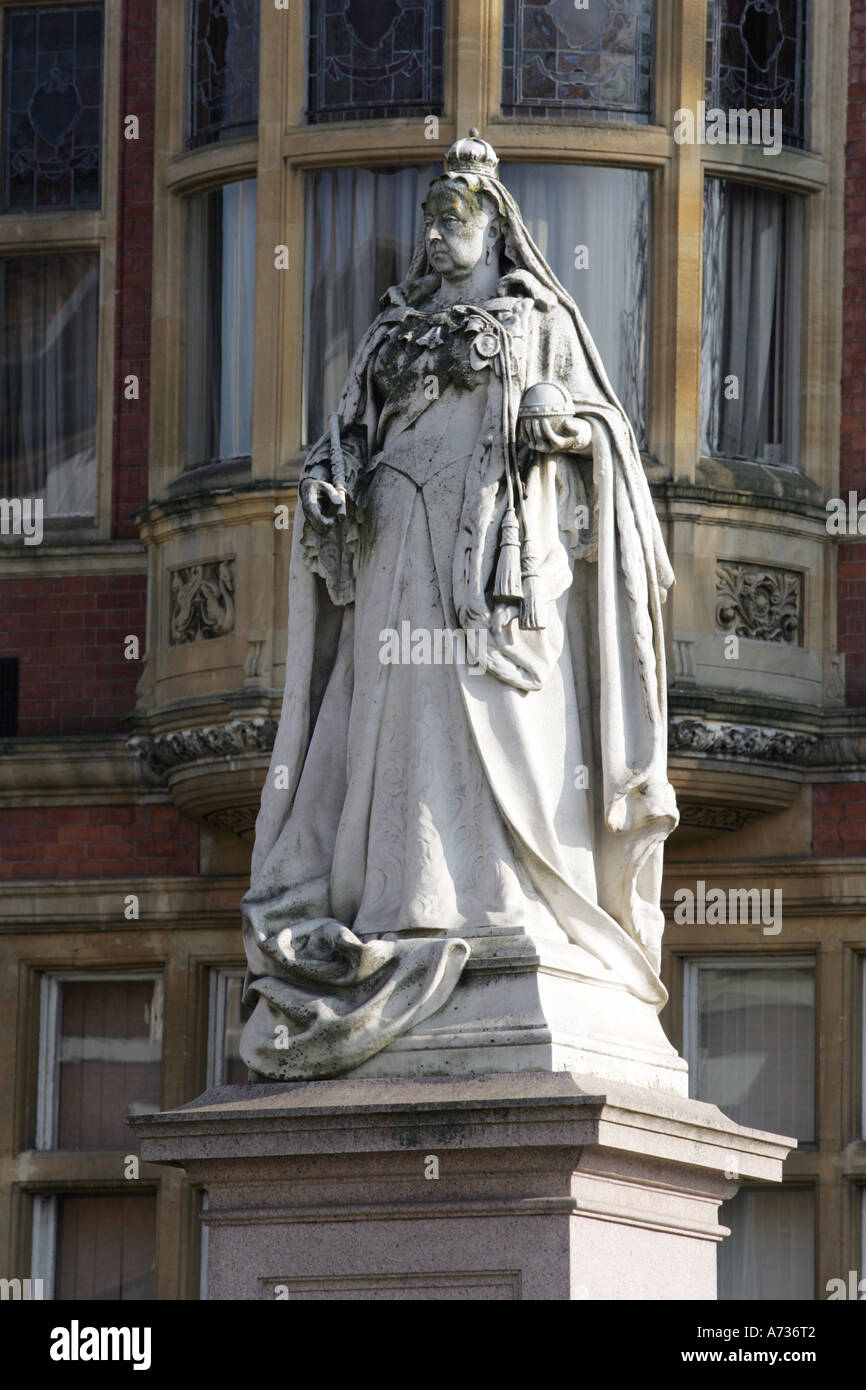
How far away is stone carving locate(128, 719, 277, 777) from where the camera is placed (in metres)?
19.4

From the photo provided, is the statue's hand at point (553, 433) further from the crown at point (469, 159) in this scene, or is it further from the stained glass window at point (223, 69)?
the stained glass window at point (223, 69)

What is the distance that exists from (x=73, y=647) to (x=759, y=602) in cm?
390

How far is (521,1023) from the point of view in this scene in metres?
10.9

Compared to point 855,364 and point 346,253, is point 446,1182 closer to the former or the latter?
point 346,253

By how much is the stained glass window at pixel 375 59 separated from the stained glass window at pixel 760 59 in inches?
56.8

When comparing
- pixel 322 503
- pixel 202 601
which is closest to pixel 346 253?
pixel 202 601

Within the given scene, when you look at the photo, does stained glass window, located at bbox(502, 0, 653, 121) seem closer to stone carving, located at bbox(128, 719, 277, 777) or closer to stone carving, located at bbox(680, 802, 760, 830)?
stone carving, located at bbox(128, 719, 277, 777)

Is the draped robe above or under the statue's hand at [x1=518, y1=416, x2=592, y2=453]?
under

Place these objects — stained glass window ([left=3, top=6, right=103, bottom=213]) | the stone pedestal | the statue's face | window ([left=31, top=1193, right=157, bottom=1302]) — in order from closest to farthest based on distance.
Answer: the stone pedestal < the statue's face < window ([left=31, top=1193, right=157, bottom=1302]) < stained glass window ([left=3, top=6, right=103, bottom=213])

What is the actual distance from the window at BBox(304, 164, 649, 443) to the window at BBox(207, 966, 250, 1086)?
10.0ft

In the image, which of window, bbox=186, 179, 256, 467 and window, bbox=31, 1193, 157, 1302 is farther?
window, bbox=31, 1193, 157, 1302

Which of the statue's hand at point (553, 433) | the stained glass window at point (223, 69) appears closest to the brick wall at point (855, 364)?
the stained glass window at point (223, 69)

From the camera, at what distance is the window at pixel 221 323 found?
2022 centimetres

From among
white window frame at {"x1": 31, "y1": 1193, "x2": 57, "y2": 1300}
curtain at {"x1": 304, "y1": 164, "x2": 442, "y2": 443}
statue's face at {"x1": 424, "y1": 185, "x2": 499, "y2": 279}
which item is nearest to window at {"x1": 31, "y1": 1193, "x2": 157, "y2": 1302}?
white window frame at {"x1": 31, "y1": 1193, "x2": 57, "y2": 1300}
